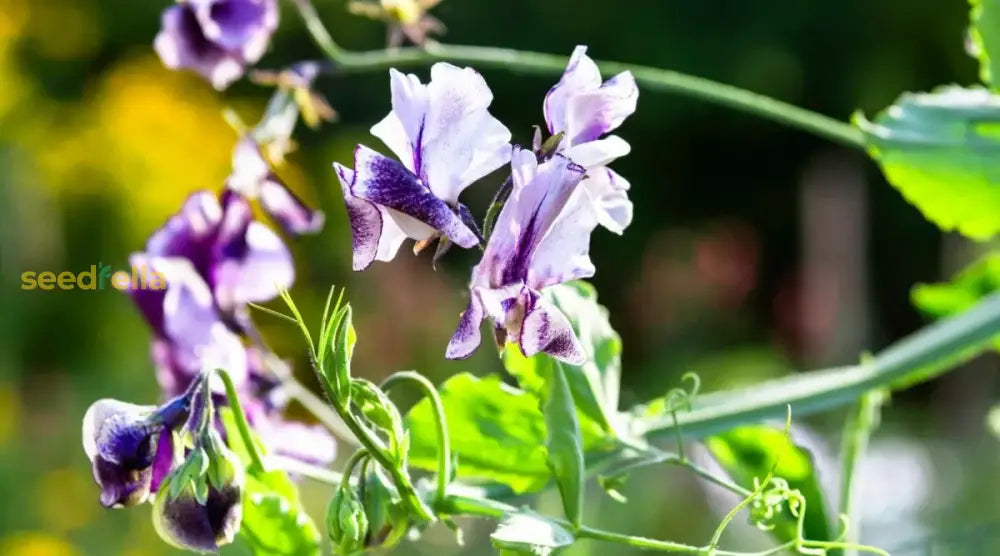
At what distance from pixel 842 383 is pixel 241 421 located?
7.7 inches

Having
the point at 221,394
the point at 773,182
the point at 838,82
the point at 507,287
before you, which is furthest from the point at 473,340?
the point at 773,182

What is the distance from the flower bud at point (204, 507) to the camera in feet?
0.94

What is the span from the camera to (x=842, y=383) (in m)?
0.40

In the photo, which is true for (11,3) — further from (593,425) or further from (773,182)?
(593,425)

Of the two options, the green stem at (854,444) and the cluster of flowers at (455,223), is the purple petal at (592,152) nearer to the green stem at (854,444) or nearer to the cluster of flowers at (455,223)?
the cluster of flowers at (455,223)

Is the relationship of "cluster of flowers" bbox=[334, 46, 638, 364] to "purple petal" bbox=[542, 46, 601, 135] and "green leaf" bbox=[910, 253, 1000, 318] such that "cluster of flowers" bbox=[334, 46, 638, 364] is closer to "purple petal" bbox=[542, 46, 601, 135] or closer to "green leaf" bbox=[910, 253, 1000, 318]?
"purple petal" bbox=[542, 46, 601, 135]

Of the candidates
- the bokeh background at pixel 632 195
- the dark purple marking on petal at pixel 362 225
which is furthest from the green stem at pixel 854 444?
the bokeh background at pixel 632 195

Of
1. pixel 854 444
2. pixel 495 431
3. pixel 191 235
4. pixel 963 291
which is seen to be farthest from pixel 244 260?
pixel 963 291

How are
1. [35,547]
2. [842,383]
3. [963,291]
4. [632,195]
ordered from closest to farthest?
[842,383] < [963,291] < [35,547] < [632,195]

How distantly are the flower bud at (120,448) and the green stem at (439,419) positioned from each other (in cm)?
6

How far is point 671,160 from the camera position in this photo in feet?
15.0

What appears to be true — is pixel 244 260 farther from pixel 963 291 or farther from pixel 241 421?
pixel 963 291

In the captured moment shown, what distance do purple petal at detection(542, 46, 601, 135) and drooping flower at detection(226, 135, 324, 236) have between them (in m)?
0.16

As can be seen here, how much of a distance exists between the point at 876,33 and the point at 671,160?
83 cm
